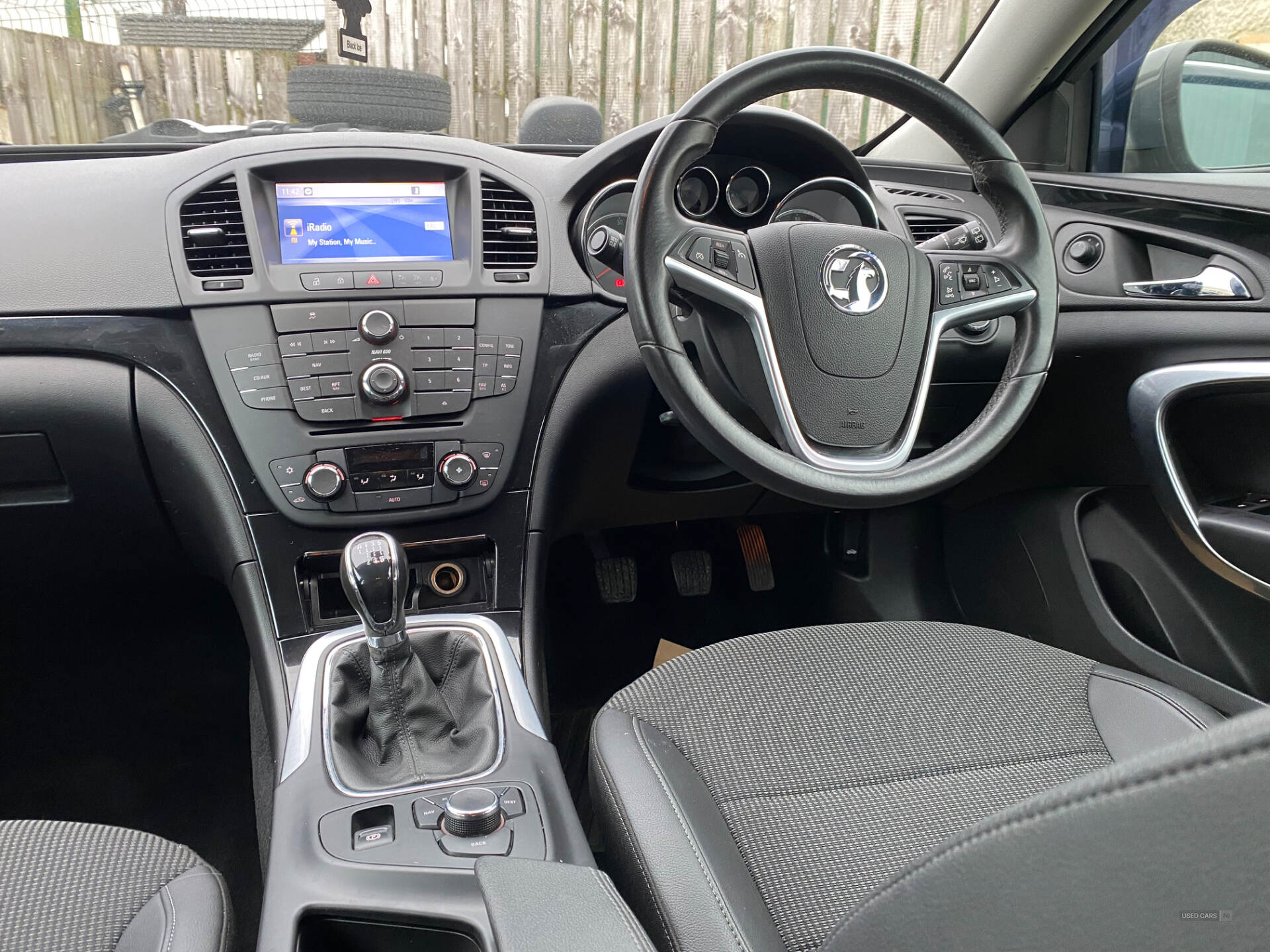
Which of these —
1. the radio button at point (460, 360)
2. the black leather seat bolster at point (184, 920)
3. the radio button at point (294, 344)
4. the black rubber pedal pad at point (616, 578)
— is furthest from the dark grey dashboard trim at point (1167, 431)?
the black leather seat bolster at point (184, 920)

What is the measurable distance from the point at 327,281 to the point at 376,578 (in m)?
0.41

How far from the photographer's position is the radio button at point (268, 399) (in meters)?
1.18

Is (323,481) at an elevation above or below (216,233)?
below

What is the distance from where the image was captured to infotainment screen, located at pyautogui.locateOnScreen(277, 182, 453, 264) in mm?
1204

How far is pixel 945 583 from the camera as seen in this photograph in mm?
1950

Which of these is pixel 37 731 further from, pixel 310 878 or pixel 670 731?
pixel 670 731

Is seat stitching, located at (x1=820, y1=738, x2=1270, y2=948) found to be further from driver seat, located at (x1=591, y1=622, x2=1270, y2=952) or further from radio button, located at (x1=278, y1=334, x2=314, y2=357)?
radio button, located at (x1=278, y1=334, x2=314, y2=357)

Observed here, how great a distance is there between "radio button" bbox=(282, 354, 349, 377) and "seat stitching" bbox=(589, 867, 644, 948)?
70 cm

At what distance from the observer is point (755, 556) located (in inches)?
77.7

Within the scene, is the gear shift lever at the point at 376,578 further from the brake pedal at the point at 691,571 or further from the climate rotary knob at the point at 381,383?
the brake pedal at the point at 691,571

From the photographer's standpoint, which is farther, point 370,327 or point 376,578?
point 370,327

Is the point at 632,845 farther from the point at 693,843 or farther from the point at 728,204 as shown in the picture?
the point at 728,204

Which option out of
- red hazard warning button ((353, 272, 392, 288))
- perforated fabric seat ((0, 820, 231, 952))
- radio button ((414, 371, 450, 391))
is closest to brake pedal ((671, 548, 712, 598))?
radio button ((414, 371, 450, 391))

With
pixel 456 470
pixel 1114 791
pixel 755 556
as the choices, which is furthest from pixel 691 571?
pixel 1114 791
